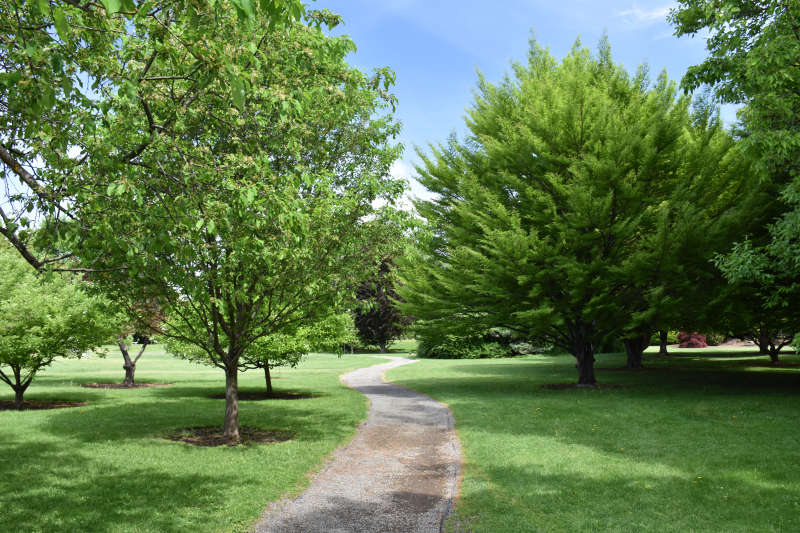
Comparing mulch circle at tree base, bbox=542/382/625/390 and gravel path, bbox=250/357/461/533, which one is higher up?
gravel path, bbox=250/357/461/533

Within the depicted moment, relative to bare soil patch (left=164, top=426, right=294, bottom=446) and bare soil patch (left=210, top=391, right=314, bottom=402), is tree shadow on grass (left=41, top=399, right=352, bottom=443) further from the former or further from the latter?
bare soil patch (left=210, top=391, right=314, bottom=402)

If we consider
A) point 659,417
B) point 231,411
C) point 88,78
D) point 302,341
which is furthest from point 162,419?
point 659,417

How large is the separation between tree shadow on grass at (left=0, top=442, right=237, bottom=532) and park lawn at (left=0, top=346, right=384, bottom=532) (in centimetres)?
1

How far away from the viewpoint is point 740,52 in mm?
12062

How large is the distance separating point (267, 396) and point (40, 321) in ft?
25.2

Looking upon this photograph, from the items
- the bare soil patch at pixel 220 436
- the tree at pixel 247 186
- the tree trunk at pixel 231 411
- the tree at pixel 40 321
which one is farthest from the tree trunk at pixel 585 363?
the tree at pixel 40 321

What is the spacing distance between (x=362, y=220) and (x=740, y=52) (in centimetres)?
961

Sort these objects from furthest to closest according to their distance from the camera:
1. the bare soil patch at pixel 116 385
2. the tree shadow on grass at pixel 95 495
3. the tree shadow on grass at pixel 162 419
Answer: the bare soil patch at pixel 116 385 → the tree shadow on grass at pixel 162 419 → the tree shadow on grass at pixel 95 495

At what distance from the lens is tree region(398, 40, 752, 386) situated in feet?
52.6

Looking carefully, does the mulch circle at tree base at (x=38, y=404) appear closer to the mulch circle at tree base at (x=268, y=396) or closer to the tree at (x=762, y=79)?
the mulch circle at tree base at (x=268, y=396)

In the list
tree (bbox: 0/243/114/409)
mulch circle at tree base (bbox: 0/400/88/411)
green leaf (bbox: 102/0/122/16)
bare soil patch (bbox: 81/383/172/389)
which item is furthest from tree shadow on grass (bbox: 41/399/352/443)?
green leaf (bbox: 102/0/122/16)

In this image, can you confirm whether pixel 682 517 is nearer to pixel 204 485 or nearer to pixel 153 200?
pixel 204 485

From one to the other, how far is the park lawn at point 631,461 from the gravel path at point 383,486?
0.36 meters

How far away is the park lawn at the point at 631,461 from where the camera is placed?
5.98 meters
